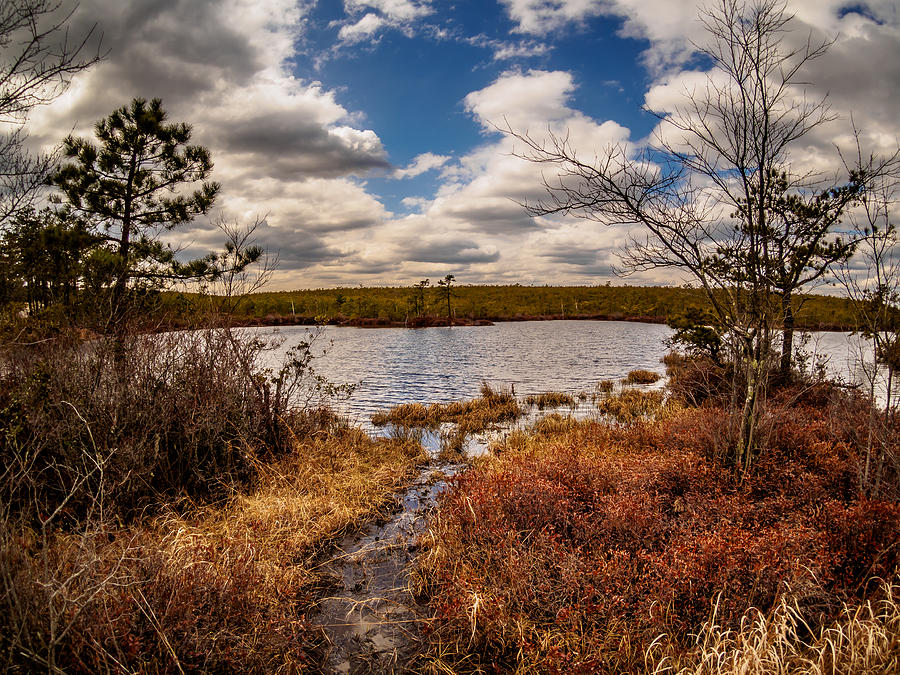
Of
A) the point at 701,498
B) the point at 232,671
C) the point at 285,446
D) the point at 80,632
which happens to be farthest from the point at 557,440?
the point at 80,632

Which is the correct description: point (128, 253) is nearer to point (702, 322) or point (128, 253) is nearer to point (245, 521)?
point (245, 521)

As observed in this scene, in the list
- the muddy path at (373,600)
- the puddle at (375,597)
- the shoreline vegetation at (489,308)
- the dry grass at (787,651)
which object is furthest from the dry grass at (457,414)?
the shoreline vegetation at (489,308)

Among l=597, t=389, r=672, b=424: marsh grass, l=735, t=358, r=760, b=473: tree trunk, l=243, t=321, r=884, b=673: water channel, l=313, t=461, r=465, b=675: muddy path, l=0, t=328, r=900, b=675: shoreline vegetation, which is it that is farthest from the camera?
l=597, t=389, r=672, b=424: marsh grass

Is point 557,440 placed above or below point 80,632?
below

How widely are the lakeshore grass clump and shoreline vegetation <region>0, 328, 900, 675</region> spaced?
3 cm

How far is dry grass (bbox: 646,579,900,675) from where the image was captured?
Answer: 10.3ft

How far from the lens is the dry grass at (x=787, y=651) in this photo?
10.3ft

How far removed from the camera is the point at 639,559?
4.63 metres

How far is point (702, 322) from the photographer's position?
547 inches

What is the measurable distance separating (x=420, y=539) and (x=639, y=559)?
2936 millimetres

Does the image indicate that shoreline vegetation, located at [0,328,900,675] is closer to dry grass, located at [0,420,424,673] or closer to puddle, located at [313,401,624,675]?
dry grass, located at [0,420,424,673]

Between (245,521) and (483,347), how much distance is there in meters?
34.8

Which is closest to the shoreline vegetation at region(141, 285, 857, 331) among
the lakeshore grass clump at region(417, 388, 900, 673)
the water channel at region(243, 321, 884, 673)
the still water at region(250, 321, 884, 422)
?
→ the still water at region(250, 321, 884, 422)

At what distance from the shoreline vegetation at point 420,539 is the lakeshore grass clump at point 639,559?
0.03 m
